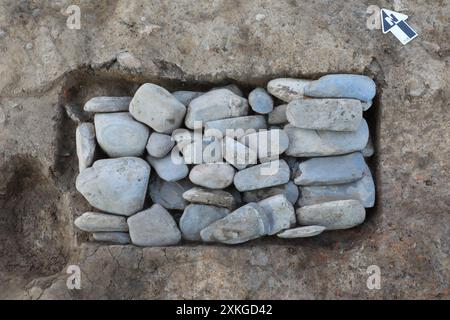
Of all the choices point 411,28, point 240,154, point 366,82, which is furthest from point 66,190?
point 411,28

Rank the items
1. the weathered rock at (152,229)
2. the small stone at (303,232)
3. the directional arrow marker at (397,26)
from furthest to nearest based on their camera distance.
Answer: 1. the directional arrow marker at (397,26)
2. the weathered rock at (152,229)
3. the small stone at (303,232)

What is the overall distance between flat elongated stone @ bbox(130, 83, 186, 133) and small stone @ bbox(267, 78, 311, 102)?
484 mm

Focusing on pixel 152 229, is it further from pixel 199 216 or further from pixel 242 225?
pixel 242 225

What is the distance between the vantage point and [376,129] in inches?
100

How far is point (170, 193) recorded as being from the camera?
8.36 feet

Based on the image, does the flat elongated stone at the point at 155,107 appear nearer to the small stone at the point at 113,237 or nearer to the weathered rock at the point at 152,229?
the weathered rock at the point at 152,229

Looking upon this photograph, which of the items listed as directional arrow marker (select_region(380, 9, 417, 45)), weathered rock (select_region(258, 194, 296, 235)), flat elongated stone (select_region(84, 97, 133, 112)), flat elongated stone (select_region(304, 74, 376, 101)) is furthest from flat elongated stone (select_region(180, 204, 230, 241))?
directional arrow marker (select_region(380, 9, 417, 45))

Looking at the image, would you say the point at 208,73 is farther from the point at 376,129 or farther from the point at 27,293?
the point at 27,293

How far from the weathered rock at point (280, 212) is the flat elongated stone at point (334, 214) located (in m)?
0.06

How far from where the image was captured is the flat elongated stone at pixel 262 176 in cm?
243

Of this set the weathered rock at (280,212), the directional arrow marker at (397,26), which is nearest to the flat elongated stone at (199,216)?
the weathered rock at (280,212)

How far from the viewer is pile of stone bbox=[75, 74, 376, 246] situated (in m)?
2.40

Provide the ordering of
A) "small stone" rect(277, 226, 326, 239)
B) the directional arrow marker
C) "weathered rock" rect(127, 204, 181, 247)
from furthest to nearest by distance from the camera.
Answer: the directional arrow marker, "weathered rock" rect(127, 204, 181, 247), "small stone" rect(277, 226, 326, 239)

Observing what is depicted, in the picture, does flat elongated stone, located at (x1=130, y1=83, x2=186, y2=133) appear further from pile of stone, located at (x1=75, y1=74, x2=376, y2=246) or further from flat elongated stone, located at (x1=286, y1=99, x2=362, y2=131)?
flat elongated stone, located at (x1=286, y1=99, x2=362, y2=131)
